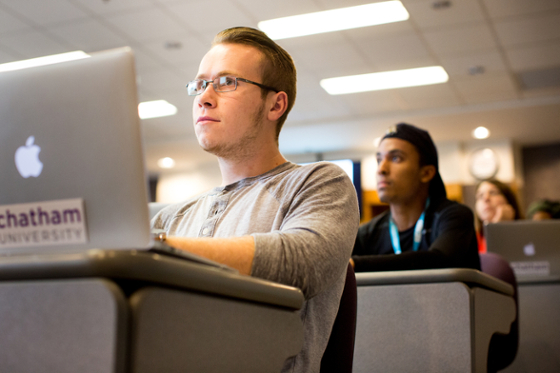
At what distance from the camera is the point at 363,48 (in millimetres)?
5039

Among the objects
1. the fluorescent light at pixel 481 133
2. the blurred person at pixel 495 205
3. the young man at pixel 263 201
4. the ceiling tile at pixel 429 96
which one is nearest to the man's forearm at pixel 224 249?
the young man at pixel 263 201

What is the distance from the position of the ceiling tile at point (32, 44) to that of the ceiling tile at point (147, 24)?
27.3 inches

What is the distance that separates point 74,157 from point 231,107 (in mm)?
692

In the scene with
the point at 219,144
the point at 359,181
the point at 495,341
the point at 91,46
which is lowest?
the point at 495,341

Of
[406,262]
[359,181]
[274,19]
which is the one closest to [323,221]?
[406,262]

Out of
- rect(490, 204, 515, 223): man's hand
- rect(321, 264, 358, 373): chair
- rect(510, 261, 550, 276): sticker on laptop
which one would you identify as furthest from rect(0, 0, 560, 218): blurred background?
rect(321, 264, 358, 373): chair

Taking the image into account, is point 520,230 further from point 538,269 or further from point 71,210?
point 71,210

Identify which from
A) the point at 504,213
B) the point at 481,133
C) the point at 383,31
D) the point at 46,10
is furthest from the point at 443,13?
the point at 481,133

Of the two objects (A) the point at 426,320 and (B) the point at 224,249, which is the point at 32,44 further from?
(B) the point at 224,249

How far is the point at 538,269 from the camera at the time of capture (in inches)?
114

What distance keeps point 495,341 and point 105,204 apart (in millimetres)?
1814

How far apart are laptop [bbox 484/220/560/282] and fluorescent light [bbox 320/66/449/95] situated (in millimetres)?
2993

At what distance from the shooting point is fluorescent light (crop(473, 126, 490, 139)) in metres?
7.81

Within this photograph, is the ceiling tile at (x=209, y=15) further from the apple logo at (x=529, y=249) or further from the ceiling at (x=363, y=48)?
the apple logo at (x=529, y=249)
